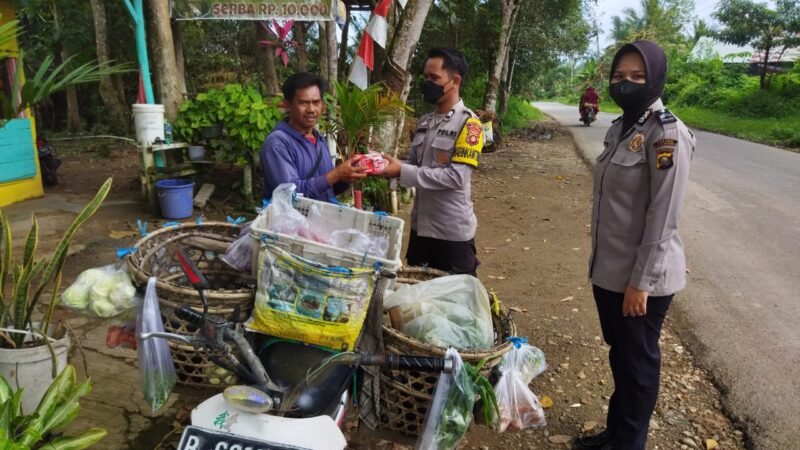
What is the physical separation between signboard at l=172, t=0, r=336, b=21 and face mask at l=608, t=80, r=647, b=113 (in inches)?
204

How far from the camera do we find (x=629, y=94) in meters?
2.20

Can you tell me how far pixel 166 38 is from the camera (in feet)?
21.7

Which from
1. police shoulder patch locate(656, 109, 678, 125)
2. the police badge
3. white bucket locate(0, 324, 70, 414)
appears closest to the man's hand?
the police badge

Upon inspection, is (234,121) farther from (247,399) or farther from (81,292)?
(247,399)

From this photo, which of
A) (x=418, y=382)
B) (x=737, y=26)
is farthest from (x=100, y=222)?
(x=737, y=26)

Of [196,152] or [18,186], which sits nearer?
[196,152]

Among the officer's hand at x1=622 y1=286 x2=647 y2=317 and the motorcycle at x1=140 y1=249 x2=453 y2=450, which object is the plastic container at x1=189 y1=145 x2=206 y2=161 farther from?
the officer's hand at x1=622 y1=286 x2=647 y2=317

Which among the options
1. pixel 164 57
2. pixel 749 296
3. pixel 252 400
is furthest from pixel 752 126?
pixel 252 400

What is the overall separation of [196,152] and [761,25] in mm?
23176

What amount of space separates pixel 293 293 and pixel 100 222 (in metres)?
5.29

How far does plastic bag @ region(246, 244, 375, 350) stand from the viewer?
163cm

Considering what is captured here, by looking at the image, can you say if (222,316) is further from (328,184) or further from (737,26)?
(737,26)

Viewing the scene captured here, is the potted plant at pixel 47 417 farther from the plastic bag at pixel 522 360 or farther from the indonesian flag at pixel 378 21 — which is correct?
the indonesian flag at pixel 378 21

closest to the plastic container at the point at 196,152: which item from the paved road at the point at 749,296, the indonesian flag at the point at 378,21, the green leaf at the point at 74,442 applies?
the indonesian flag at the point at 378,21
